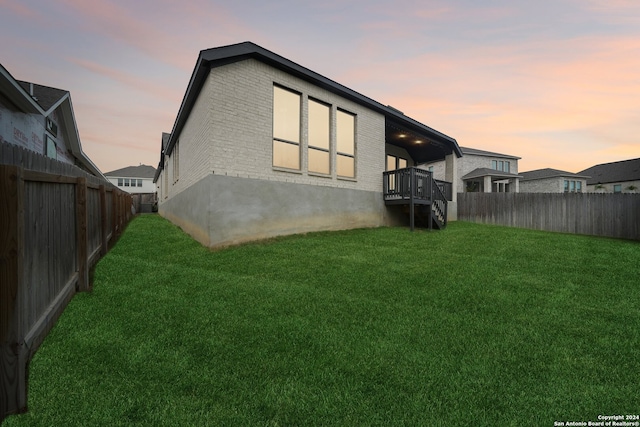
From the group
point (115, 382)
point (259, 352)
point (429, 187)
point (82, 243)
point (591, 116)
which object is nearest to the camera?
point (115, 382)

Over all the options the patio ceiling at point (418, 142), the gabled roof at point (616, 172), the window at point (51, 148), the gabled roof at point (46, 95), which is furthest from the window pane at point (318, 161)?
the gabled roof at point (616, 172)

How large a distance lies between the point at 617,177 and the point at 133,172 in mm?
76015

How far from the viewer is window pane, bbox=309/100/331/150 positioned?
34.2 ft

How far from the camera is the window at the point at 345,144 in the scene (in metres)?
11.3

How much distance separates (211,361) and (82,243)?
314 cm

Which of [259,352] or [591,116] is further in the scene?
[591,116]

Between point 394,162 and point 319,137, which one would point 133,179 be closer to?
point 394,162

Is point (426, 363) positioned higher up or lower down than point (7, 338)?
lower down

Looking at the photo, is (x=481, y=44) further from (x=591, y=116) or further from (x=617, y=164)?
(x=617, y=164)

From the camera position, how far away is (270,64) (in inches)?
354

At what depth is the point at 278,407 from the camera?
2234 mm

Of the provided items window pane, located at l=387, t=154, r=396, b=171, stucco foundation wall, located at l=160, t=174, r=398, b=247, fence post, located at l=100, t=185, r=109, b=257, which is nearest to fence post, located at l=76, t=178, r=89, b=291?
fence post, located at l=100, t=185, r=109, b=257

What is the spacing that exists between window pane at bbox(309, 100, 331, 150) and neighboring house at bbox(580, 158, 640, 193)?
4171 centimetres

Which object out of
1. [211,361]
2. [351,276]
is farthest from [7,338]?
[351,276]
